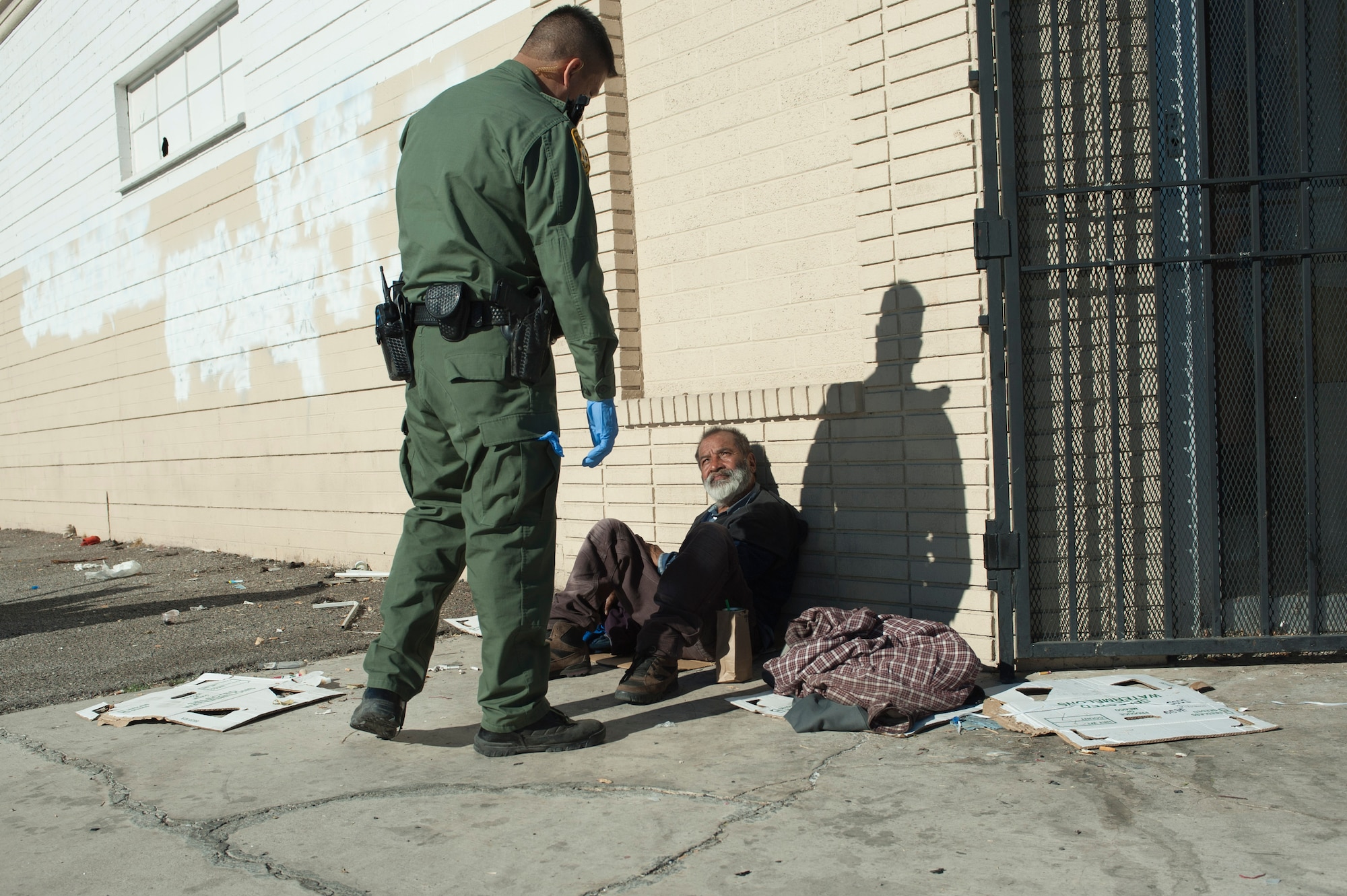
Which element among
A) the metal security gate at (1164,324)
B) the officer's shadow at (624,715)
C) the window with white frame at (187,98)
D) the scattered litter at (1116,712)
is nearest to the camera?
the scattered litter at (1116,712)

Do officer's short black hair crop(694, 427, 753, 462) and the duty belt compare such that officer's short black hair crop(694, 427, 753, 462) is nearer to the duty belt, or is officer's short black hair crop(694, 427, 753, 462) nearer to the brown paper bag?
the brown paper bag

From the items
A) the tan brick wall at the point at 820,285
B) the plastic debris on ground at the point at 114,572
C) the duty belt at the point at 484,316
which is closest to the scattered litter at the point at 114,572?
the plastic debris on ground at the point at 114,572

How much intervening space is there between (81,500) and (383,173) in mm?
6662

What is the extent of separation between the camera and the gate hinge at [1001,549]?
372 cm

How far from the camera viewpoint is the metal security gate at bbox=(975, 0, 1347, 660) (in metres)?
3.62

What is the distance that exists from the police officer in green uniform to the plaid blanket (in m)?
0.68

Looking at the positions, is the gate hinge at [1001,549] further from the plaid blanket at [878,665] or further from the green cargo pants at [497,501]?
the green cargo pants at [497,501]

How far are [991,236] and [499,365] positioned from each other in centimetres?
172

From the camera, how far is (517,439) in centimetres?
310

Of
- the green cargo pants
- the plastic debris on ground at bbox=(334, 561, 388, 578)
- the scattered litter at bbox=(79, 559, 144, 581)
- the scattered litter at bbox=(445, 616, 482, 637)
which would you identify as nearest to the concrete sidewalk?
the green cargo pants

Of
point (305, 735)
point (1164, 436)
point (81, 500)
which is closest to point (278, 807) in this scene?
point (305, 735)

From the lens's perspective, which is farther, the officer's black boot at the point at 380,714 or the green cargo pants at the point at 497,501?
the officer's black boot at the point at 380,714

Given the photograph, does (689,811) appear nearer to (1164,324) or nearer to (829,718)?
(829,718)

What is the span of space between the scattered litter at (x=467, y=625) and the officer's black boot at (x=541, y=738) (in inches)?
72.2
